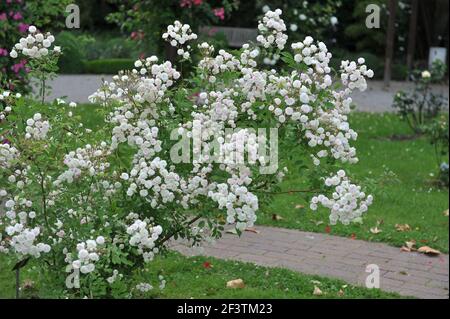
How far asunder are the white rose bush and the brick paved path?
73.8 inches

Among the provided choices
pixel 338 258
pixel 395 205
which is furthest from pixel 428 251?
pixel 395 205

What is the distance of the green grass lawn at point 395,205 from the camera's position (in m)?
5.44

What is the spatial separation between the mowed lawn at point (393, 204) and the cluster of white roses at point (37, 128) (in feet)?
4.37

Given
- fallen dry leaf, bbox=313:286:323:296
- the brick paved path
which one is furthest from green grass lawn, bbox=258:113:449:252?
fallen dry leaf, bbox=313:286:323:296

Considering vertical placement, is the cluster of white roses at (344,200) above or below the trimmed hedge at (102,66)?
below

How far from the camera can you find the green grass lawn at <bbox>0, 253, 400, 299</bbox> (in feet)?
13.2

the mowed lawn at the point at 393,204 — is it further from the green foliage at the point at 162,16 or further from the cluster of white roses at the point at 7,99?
the green foliage at the point at 162,16

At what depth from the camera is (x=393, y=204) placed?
6.31m

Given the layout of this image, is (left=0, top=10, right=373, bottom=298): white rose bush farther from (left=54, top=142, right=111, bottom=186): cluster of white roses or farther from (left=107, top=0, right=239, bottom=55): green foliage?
(left=107, top=0, right=239, bottom=55): green foliage

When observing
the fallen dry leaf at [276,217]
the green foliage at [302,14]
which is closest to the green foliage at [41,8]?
the fallen dry leaf at [276,217]

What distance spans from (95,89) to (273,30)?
12.1m

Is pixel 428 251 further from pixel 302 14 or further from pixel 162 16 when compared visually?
pixel 302 14

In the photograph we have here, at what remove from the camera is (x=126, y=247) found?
2633 mm

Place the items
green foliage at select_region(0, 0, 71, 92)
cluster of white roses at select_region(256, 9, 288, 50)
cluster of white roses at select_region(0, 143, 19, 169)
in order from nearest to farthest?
cluster of white roses at select_region(0, 143, 19, 169) < cluster of white roses at select_region(256, 9, 288, 50) < green foliage at select_region(0, 0, 71, 92)
